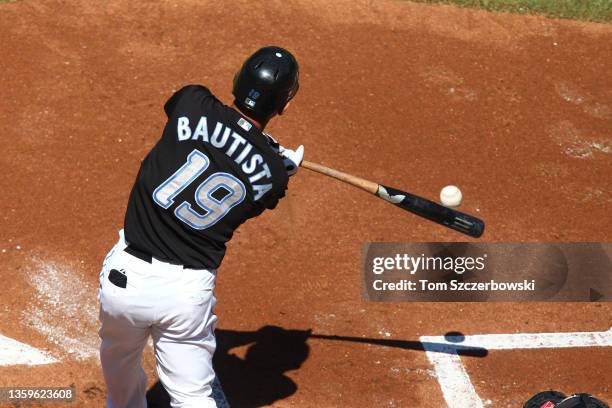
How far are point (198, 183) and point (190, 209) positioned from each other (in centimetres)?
15

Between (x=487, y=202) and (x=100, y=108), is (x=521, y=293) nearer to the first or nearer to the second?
(x=487, y=202)

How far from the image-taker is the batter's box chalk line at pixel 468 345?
6.71 metres

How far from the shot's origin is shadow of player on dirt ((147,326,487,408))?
21.2 ft

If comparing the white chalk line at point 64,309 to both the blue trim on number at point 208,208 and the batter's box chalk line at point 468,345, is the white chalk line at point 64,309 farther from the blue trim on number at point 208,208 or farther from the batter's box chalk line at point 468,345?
the batter's box chalk line at point 468,345

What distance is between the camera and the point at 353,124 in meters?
9.14

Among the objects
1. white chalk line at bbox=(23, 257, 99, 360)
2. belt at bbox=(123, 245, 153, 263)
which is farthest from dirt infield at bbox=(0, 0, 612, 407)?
belt at bbox=(123, 245, 153, 263)

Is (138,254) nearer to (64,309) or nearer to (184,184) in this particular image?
(184,184)

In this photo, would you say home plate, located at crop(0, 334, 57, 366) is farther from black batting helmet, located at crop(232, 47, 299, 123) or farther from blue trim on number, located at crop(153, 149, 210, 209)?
black batting helmet, located at crop(232, 47, 299, 123)

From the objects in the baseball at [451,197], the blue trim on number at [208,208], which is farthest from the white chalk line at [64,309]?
the baseball at [451,197]

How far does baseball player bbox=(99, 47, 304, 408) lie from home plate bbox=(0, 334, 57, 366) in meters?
1.37

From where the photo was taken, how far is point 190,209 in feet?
16.7

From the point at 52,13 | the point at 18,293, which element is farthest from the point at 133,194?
the point at 52,13

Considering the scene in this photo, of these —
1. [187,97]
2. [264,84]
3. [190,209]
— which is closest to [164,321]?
[190,209]

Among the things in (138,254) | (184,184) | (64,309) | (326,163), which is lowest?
(64,309)
